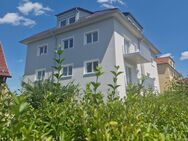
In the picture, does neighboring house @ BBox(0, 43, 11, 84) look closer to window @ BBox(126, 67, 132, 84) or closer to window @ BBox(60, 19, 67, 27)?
window @ BBox(60, 19, 67, 27)

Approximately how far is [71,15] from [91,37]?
5243 mm

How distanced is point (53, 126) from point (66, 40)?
2293 centimetres

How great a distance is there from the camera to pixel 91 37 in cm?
2217

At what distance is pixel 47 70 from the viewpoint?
970 inches

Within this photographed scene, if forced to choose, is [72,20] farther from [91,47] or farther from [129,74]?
[129,74]

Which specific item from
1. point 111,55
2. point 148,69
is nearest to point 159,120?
point 111,55

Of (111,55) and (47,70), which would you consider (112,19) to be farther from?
(47,70)

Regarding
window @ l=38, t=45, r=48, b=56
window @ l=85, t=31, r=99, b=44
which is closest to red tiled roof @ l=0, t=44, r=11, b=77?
window @ l=38, t=45, r=48, b=56

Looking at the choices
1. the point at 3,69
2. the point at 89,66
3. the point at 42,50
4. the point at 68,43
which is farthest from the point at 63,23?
the point at 3,69

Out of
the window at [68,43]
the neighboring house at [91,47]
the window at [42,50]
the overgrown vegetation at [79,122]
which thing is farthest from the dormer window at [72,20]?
the overgrown vegetation at [79,122]

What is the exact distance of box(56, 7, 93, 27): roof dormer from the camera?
82.3ft

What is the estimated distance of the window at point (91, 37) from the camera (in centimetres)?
2173

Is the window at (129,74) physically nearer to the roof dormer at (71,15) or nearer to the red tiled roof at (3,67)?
the roof dormer at (71,15)

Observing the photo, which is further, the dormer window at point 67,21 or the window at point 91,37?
the dormer window at point 67,21
